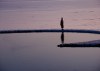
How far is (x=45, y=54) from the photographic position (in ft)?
45.6

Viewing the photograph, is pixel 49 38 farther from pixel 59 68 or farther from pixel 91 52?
pixel 59 68

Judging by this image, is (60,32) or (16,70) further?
(60,32)

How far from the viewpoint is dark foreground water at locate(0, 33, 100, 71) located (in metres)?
11.6

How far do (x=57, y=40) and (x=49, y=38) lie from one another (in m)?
0.89

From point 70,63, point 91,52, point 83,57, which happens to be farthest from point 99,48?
point 70,63

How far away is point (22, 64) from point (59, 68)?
169 cm

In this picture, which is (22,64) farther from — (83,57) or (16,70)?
(83,57)

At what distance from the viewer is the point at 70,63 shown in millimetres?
12078

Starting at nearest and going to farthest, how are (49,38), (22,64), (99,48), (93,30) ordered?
(22,64) → (99,48) → (49,38) → (93,30)

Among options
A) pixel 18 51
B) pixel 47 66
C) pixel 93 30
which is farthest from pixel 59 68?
pixel 93 30

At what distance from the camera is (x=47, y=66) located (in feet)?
38.2

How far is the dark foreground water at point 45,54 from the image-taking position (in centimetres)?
1157

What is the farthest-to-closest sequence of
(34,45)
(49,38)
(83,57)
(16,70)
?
(49,38)
(34,45)
(83,57)
(16,70)

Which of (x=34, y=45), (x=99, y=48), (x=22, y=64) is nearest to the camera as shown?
(x=22, y=64)
